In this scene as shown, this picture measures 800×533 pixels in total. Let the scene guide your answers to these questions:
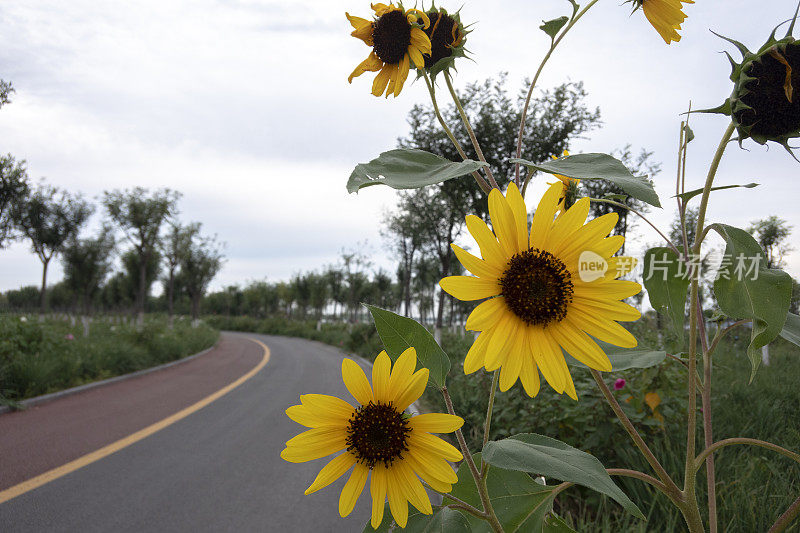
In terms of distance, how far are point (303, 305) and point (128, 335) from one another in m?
28.3

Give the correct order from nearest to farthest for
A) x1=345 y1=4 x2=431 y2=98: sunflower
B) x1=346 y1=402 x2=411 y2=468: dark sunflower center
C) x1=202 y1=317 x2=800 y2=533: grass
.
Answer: x1=346 y1=402 x2=411 y2=468: dark sunflower center → x1=345 y1=4 x2=431 y2=98: sunflower → x1=202 y1=317 x2=800 y2=533: grass

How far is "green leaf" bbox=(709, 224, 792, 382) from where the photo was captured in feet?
1.95

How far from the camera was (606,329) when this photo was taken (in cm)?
57

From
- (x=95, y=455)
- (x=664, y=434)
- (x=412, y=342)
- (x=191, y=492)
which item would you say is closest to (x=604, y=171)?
(x=412, y=342)

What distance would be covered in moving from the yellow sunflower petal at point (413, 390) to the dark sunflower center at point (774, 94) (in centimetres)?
58

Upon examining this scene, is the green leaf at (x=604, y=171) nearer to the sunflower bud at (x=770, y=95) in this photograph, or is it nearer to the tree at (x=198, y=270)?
the sunflower bud at (x=770, y=95)

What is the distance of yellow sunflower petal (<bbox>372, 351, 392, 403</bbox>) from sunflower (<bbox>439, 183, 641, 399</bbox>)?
5.8 inches

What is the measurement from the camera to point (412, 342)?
632 millimetres

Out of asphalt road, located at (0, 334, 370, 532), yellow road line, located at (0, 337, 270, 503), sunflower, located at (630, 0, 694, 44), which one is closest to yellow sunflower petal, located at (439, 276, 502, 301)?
sunflower, located at (630, 0, 694, 44)

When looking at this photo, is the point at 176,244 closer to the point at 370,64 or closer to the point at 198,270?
the point at 198,270

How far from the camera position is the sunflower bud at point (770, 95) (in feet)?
2.03

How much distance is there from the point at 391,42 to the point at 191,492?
4186 mm

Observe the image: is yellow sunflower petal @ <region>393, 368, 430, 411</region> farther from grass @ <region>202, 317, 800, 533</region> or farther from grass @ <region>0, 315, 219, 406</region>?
grass @ <region>0, 315, 219, 406</region>

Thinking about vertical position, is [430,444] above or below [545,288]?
below
